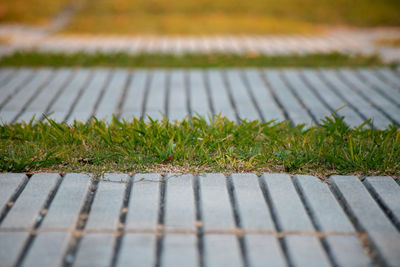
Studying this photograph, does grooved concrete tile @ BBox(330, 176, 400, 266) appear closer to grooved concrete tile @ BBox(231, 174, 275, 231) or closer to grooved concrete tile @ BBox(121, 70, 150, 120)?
grooved concrete tile @ BBox(231, 174, 275, 231)

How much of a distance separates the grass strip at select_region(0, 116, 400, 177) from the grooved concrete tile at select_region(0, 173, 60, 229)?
0.60 ft

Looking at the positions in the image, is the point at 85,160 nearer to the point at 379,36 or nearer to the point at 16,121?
the point at 16,121

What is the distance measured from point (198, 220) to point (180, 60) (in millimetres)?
3266

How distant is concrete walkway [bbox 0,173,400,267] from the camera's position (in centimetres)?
182

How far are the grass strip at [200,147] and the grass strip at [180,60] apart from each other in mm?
1859

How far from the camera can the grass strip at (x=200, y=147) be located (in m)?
2.62

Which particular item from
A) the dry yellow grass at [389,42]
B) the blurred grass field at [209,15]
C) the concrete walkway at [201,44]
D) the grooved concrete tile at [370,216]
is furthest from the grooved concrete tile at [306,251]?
the blurred grass field at [209,15]

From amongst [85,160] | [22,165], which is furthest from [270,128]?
[22,165]

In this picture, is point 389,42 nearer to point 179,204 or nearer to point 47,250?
point 179,204

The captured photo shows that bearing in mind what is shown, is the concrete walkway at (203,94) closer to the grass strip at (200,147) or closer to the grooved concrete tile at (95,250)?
the grass strip at (200,147)

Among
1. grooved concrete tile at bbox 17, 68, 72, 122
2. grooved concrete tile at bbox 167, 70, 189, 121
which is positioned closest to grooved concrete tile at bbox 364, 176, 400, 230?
grooved concrete tile at bbox 167, 70, 189, 121

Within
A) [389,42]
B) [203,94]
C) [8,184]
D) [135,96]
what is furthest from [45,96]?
[389,42]

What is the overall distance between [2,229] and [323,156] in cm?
183

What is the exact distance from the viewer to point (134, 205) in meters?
2.18
